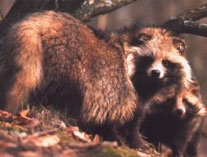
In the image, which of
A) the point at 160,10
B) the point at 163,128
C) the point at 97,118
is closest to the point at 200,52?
the point at 160,10

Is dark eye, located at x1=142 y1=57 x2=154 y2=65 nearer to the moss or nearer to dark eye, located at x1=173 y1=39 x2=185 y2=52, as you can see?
dark eye, located at x1=173 y1=39 x2=185 y2=52

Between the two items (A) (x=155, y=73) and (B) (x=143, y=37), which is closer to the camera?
(A) (x=155, y=73)

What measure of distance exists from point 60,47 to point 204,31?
221cm

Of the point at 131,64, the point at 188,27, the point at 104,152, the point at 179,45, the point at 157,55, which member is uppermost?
the point at 188,27

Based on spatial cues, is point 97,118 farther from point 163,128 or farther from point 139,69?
point 163,128

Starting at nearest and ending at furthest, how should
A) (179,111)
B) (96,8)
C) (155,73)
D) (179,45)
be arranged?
(155,73) → (179,45) → (96,8) → (179,111)

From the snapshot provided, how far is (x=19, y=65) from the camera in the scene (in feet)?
12.4

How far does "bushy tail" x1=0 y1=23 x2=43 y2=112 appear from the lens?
3.78 meters

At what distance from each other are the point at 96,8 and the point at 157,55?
4.77ft

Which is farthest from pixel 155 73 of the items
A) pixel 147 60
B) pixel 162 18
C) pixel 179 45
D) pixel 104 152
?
pixel 162 18

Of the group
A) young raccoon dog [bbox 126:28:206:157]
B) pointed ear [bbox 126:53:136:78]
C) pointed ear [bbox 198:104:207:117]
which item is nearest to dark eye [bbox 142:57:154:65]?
young raccoon dog [bbox 126:28:206:157]

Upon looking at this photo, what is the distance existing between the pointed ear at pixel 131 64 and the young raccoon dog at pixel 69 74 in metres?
0.08

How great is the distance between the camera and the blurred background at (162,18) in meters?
13.1

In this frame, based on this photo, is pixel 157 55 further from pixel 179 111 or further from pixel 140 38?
pixel 179 111
